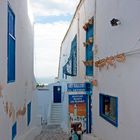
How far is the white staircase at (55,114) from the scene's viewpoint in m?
25.0

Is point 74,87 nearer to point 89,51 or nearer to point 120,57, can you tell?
point 89,51

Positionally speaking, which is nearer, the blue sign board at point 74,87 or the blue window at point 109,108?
the blue window at point 109,108

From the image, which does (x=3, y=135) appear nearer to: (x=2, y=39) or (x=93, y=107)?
(x=2, y=39)

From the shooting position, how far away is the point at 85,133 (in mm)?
12391

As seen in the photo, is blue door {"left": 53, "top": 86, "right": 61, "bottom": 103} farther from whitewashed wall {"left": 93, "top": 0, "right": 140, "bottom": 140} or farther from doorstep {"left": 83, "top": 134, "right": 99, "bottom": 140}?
whitewashed wall {"left": 93, "top": 0, "right": 140, "bottom": 140}

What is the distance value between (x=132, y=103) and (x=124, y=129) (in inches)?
34.3

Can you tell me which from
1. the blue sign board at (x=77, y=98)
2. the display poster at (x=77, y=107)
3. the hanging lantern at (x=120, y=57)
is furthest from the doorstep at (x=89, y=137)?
the hanging lantern at (x=120, y=57)

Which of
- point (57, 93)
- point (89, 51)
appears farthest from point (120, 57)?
point (57, 93)

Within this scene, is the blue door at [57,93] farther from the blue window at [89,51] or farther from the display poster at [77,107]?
the display poster at [77,107]

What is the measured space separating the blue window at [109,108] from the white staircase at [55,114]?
1465 centimetres

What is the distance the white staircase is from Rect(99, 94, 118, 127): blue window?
1465cm

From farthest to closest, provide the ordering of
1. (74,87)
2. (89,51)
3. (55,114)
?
(55,114) < (89,51) < (74,87)

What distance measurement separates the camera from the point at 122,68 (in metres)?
7.61

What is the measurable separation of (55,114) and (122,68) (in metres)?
18.7
